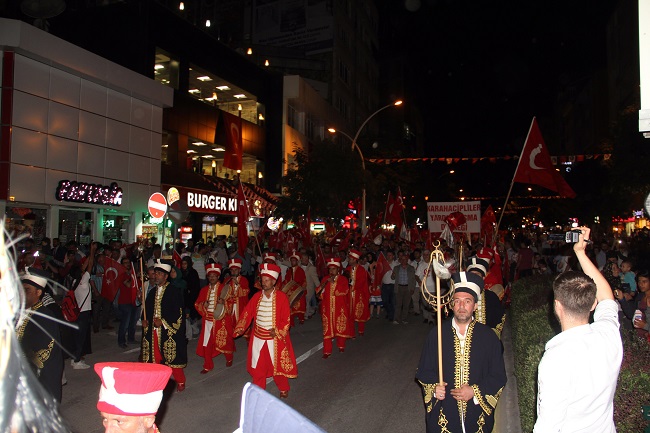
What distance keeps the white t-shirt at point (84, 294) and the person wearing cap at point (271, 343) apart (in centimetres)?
361

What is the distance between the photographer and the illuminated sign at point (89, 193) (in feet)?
68.4

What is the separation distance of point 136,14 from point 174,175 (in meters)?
7.65

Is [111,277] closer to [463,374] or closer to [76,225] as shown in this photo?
[463,374]

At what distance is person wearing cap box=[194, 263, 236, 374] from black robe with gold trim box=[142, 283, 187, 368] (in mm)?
1417

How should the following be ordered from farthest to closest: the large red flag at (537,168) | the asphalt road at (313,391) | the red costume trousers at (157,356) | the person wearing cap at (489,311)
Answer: the large red flag at (537,168)
the red costume trousers at (157,356)
the person wearing cap at (489,311)
the asphalt road at (313,391)

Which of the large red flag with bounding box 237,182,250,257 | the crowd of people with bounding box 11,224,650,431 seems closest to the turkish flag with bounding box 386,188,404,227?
the crowd of people with bounding box 11,224,650,431

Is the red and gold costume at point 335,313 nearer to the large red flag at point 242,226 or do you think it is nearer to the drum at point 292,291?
the drum at point 292,291

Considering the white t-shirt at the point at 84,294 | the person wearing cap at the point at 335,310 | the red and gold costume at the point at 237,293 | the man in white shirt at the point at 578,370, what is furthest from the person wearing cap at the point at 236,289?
the man in white shirt at the point at 578,370

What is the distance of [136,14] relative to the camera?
27.2m

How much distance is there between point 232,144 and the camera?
3184 cm

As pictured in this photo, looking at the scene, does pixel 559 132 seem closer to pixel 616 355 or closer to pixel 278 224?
pixel 278 224

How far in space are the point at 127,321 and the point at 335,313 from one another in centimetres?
415

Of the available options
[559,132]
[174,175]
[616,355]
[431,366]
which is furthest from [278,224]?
[559,132]

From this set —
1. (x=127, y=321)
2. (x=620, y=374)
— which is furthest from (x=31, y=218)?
(x=620, y=374)
